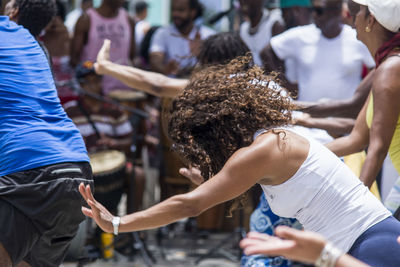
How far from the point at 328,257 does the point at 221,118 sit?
954 mm

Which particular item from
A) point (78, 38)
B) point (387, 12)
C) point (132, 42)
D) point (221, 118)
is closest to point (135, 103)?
point (132, 42)

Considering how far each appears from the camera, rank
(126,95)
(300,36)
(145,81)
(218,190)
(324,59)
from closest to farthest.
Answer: (218,190)
(145,81)
(324,59)
(300,36)
(126,95)

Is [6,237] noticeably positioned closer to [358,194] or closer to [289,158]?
[289,158]

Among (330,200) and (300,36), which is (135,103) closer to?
(300,36)

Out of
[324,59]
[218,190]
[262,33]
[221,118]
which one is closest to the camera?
[218,190]

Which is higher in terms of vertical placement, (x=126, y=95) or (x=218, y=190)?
(x=218, y=190)

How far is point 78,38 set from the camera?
21.3 feet

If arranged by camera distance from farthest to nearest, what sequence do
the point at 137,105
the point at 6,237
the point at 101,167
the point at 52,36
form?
the point at 137,105
the point at 52,36
the point at 101,167
the point at 6,237

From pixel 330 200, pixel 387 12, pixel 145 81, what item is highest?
pixel 387 12

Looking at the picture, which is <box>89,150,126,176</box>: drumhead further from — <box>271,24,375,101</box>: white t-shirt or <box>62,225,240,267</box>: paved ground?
<box>271,24,375,101</box>: white t-shirt

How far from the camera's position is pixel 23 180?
3043 mm

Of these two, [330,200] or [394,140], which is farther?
[394,140]

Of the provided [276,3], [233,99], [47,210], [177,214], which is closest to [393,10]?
[233,99]

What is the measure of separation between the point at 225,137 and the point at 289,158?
28 centimetres
